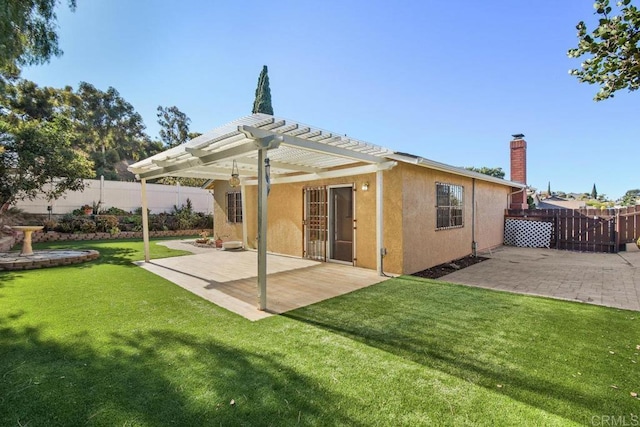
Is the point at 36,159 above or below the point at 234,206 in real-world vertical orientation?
above

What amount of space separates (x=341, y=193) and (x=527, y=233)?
9.34 m

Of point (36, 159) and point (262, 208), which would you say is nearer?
point (262, 208)

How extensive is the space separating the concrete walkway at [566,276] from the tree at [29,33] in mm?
9608

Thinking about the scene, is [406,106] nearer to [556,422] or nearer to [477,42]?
[477,42]

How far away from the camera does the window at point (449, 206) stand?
8.60 m

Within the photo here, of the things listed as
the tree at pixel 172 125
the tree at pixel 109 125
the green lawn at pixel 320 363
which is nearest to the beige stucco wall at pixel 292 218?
the green lawn at pixel 320 363

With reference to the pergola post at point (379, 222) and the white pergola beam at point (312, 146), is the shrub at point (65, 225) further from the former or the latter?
the pergola post at point (379, 222)

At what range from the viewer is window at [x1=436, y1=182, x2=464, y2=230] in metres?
8.60

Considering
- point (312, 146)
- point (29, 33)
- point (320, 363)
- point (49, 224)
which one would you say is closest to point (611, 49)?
point (312, 146)

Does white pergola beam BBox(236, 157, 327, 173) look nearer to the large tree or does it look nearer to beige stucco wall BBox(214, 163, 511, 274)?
beige stucco wall BBox(214, 163, 511, 274)

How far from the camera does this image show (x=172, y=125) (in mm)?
32938

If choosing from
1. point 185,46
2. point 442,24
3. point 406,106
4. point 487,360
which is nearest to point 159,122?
point 185,46

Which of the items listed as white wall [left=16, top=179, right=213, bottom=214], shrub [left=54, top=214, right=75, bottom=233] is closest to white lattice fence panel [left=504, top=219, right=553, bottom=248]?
white wall [left=16, top=179, right=213, bottom=214]

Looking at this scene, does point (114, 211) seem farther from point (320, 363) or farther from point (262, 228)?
point (320, 363)
